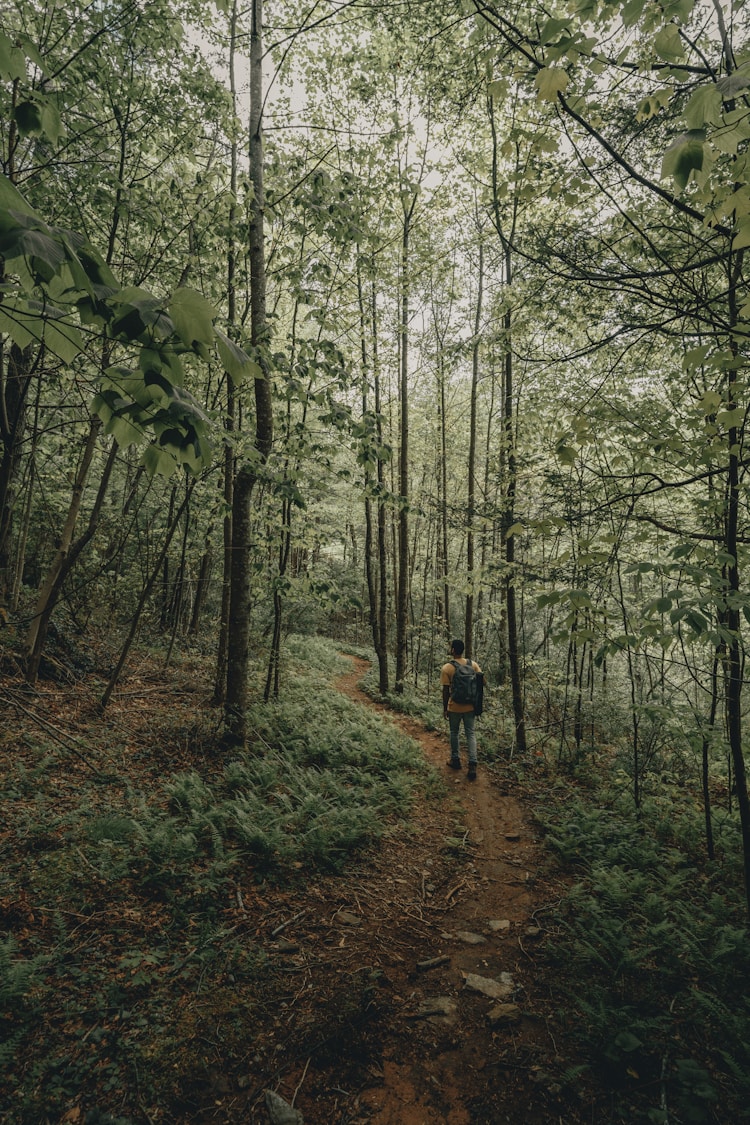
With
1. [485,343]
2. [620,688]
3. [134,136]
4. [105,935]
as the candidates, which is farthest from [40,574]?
[620,688]

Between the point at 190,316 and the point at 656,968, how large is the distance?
5701 mm

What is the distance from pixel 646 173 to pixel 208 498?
9733 mm

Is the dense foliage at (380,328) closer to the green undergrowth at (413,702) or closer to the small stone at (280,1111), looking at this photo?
the green undergrowth at (413,702)

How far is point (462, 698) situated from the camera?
29.2 ft

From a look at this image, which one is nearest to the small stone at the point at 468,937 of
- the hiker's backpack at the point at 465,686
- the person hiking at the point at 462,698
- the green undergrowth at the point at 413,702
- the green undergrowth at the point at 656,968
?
the green undergrowth at the point at 656,968

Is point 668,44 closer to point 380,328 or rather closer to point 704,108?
point 704,108

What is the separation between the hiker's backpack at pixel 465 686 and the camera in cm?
886

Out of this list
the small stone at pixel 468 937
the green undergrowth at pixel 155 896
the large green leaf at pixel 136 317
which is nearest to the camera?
the large green leaf at pixel 136 317

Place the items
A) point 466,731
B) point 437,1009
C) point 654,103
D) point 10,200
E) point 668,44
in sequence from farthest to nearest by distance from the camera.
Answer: point 466,731, point 437,1009, point 654,103, point 668,44, point 10,200

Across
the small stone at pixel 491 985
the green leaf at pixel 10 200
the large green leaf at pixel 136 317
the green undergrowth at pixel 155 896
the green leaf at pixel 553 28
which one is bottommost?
the small stone at pixel 491 985

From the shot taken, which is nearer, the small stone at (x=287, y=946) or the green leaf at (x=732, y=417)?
the green leaf at (x=732, y=417)

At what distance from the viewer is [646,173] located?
5559mm

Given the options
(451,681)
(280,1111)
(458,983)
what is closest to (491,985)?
(458,983)

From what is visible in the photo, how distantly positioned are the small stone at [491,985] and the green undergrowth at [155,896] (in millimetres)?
1661
